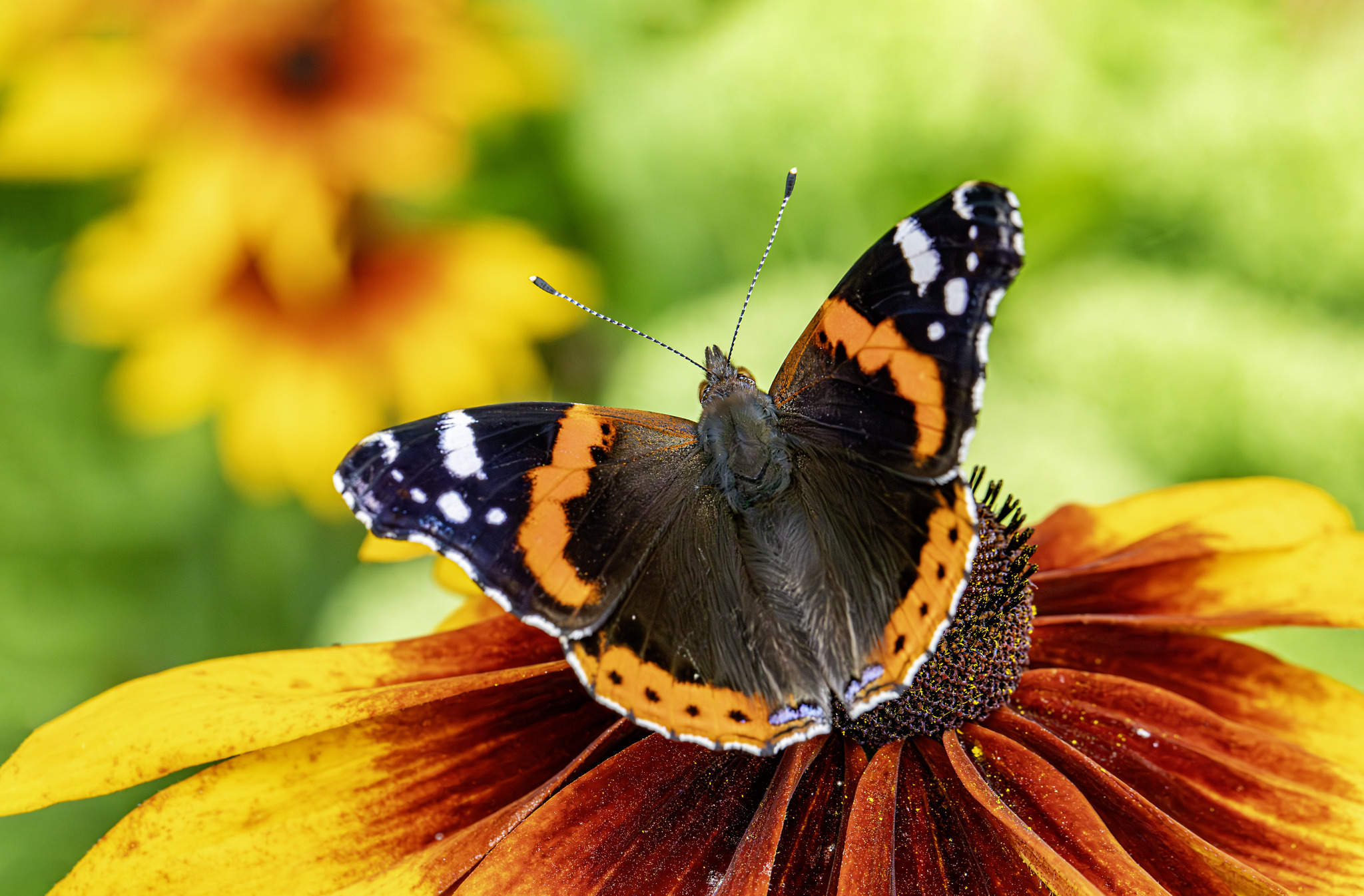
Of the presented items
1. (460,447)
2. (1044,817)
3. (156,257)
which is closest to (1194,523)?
(1044,817)

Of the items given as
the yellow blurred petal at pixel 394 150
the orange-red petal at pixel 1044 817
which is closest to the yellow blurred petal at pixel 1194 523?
the orange-red petal at pixel 1044 817

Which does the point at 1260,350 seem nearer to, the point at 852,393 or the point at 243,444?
the point at 852,393

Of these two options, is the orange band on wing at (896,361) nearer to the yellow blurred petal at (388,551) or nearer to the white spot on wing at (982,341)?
the white spot on wing at (982,341)

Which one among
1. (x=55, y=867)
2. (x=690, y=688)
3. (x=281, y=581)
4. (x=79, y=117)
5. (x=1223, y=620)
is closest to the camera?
(x=690, y=688)

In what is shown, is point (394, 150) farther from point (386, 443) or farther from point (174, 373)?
point (386, 443)

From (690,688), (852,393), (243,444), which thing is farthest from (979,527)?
(243,444)
